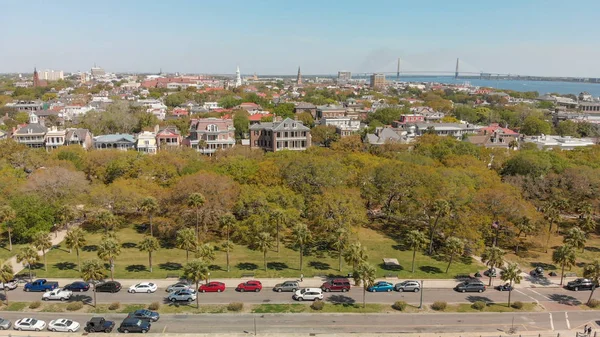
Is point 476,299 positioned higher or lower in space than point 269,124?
lower

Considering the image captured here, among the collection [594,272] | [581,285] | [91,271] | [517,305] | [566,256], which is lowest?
[517,305]

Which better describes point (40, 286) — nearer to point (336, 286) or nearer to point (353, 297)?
point (336, 286)

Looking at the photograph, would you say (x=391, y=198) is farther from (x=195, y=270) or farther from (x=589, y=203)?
(x=195, y=270)

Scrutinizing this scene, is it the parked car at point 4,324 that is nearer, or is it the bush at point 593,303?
the parked car at point 4,324

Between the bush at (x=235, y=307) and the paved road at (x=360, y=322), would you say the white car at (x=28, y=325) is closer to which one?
the paved road at (x=360, y=322)

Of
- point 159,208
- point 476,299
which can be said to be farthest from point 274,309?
point 159,208

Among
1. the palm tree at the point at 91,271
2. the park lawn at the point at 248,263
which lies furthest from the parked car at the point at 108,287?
the palm tree at the point at 91,271

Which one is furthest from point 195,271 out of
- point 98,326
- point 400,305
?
point 400,305
